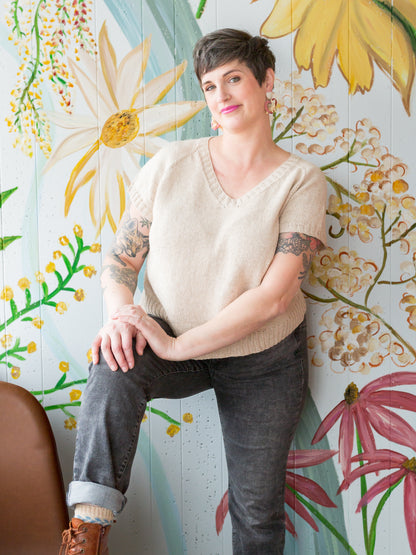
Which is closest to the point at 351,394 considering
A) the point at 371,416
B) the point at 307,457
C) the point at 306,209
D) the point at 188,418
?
the point at 371,416

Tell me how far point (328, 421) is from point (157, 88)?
47.4 inches

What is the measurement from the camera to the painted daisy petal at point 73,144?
1.75 metres

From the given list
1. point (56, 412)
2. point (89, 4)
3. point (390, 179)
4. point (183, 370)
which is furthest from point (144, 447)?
point (89, 4)

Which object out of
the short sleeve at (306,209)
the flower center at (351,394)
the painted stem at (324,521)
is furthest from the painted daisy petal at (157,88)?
the painted stem at (324,521)

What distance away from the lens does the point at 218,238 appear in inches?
58.7

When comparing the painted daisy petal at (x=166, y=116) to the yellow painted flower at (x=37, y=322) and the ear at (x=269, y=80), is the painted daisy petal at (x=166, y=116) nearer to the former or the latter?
the ear at (x=269, y=80)

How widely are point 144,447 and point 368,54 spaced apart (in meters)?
1.45

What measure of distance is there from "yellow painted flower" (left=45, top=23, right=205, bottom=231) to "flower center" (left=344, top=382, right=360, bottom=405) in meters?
0.92

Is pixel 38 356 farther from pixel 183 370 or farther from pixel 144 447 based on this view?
pixel 183 370

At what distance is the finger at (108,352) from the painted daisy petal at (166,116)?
0.74 m

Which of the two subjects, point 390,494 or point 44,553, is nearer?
point 44,553

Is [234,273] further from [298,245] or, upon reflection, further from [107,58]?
[107,58]

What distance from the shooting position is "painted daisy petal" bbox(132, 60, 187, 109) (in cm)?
171

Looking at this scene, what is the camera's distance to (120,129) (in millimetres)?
1741
